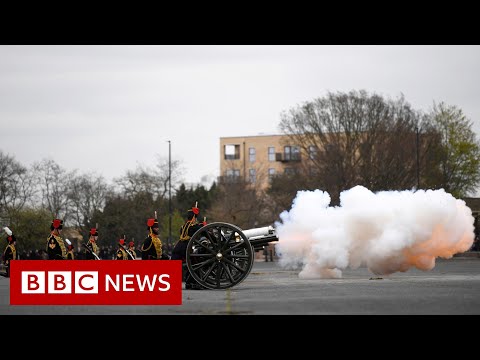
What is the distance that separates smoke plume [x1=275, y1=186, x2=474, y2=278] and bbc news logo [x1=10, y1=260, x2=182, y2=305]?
32.9ft

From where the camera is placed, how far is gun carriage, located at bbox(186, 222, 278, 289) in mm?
24562

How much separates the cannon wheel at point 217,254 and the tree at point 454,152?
Answer: 150 feet

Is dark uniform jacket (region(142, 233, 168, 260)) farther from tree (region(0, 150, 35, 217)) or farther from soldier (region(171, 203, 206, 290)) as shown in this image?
tree (region(0, 150, 35, 217))

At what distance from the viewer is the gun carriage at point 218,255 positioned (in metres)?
24.6

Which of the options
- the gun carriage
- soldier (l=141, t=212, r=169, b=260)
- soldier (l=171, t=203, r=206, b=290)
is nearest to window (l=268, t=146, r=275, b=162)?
soldier (l=141, t=212, r=169, b=260)

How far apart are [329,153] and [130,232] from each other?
20.4 metres

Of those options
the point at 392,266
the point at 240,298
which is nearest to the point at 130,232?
the point at 392,266

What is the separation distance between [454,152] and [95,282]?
5582 cm

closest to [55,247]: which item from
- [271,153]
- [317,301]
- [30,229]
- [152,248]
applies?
[152,248]

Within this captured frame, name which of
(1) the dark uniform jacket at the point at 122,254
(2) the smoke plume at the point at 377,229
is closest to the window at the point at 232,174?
(1) the dark uniform jacket at the point at 122,254

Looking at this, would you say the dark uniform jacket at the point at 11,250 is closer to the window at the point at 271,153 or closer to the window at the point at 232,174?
the window at the point at 232,174

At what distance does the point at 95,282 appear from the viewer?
19.7 meters
